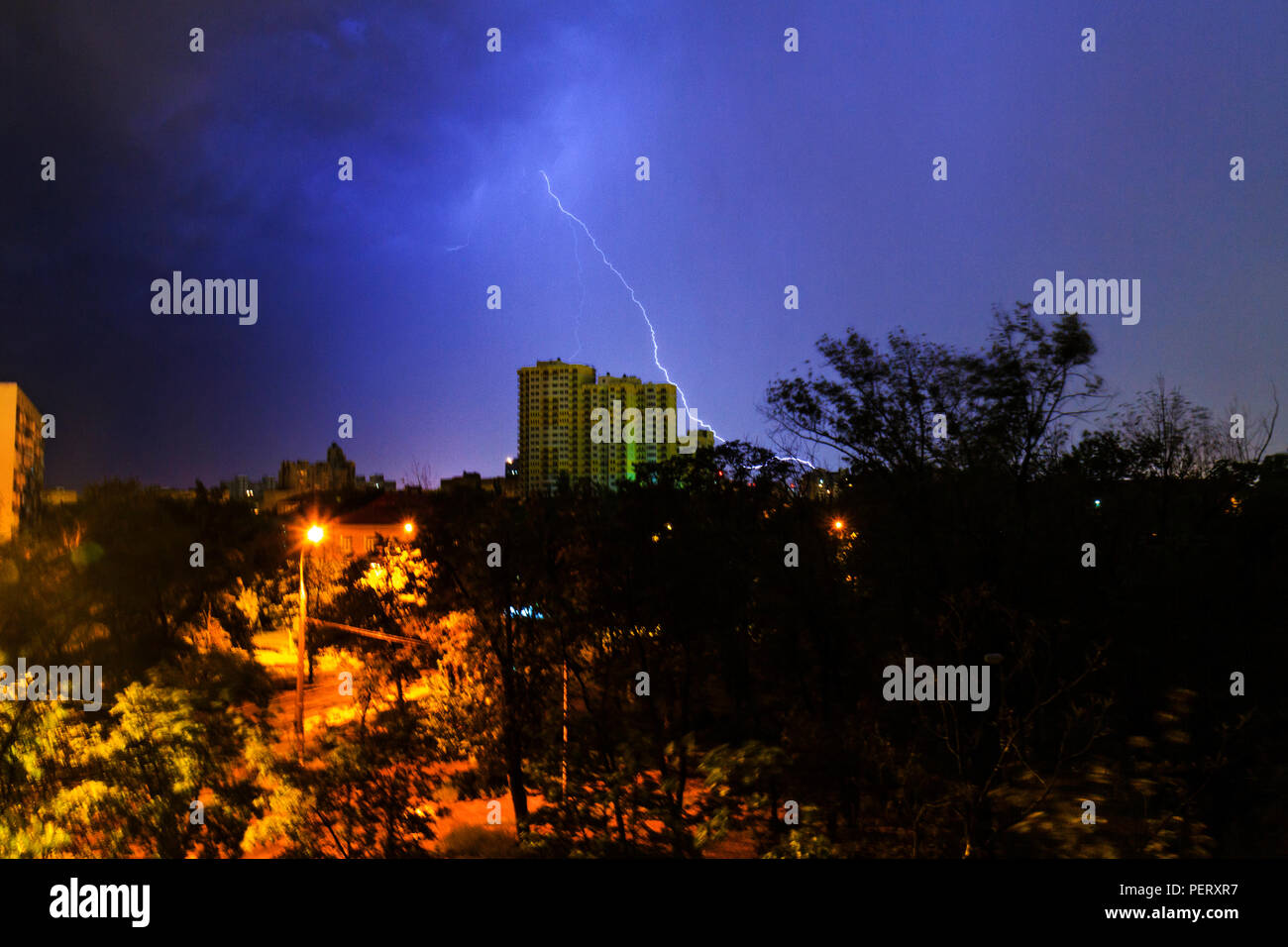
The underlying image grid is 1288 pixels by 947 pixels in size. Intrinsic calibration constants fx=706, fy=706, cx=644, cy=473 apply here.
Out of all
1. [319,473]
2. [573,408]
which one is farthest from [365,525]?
[319,473]

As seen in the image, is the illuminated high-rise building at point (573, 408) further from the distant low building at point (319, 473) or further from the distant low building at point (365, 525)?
the distant low building at point (319, 473)

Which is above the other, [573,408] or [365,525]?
[573,408]

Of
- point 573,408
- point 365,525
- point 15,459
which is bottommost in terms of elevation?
point 365,525

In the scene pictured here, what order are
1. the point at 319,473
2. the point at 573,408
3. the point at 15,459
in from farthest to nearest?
the point at 319,473 → the point at 573,408 → the point at 15,459

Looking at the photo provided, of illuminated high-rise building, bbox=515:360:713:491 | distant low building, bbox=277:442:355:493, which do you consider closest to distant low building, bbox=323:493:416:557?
illuminated high-rise building, bbox=515:360:713:491

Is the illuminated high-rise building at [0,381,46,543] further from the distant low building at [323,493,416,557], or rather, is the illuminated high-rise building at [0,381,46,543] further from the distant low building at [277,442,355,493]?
the distant low building at [277,442,355,493]

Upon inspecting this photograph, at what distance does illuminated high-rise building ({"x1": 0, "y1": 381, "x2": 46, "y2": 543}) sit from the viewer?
1010 inches

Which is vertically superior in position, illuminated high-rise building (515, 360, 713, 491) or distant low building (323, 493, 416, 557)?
illuminated high-rise building (515, 360, 713, 491)

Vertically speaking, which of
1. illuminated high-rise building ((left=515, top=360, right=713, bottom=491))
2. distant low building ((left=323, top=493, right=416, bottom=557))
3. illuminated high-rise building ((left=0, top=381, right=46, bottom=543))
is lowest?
distant low building ((left=323, top=493, right=416, bottom=557))

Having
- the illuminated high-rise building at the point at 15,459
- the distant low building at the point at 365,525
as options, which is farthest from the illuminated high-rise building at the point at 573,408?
the illuminated high-rise building at the point at 15,459

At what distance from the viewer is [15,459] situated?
2692 centimetres

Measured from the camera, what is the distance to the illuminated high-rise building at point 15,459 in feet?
84.2

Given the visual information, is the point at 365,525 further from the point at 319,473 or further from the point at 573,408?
the point at 319,473
